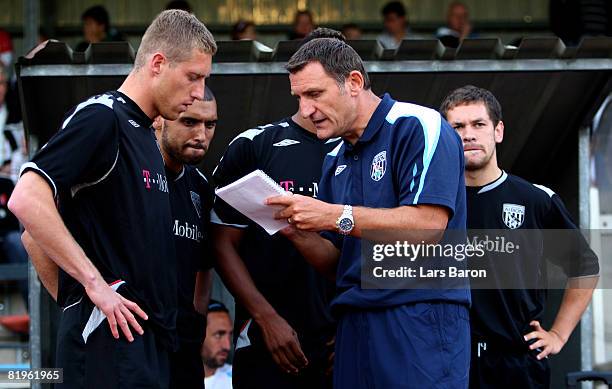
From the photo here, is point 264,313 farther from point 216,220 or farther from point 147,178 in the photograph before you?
point 147,178

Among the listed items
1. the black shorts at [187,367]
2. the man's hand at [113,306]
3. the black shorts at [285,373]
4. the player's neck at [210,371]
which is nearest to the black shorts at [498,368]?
the black shorts at [285,373]

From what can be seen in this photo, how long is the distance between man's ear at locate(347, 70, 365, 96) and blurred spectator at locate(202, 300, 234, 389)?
8.79ft

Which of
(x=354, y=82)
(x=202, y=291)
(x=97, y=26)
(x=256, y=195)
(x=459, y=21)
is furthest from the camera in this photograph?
(x=459, y=21)

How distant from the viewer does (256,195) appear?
14.0 ft

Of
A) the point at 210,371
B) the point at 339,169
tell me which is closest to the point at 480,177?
the point at 339,169

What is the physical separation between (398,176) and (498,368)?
4.78ft

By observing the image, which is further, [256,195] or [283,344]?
[283,344]

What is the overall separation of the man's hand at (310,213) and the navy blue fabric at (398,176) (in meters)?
0.22

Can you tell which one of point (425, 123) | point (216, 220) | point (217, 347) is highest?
point (425, 123)

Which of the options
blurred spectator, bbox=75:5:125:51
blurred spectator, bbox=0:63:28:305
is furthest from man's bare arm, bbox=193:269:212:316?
blurred spectator, bbox=75:5:125:51

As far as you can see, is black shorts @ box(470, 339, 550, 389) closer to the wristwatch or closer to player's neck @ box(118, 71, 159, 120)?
the wristwatch

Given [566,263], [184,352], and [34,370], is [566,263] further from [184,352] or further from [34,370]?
[34,370]

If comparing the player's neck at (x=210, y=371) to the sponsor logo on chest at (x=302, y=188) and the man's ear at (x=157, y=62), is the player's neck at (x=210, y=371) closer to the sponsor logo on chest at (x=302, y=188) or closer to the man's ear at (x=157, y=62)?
the sponsor logo on chest at (x=302, y=188)

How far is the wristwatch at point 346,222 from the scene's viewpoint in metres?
4.08
